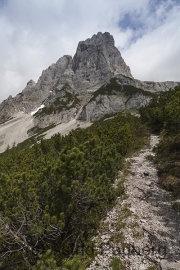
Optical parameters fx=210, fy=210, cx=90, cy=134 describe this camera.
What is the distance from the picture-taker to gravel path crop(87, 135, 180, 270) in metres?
9.90

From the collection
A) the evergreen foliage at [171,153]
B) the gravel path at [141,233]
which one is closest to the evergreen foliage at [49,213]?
the gravel path at [141,233]

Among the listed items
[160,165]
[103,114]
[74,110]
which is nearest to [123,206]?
[160,165]

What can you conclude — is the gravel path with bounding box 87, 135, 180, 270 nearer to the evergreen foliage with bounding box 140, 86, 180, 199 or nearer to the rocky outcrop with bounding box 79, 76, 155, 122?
the evergreen foliage with bounding box 140, 86, 180, 199

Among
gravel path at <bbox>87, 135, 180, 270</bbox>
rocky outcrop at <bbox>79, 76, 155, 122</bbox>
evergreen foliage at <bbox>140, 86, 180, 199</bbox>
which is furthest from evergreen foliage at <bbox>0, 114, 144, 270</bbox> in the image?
rocky outcrop at <bbox>79, 76, 155, 122</bbox>

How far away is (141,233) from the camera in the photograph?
11516 millimetres

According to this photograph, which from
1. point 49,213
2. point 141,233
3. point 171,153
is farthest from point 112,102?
point 49,213

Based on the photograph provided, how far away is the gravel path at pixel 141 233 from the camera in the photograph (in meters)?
9.90

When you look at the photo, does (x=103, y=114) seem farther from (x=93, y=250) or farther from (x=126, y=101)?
(x=93, y=250)

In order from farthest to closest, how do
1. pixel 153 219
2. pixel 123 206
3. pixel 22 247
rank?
pixel 123 206 < pixel 153 219 < pixel 22 247

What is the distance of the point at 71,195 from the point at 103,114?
14983 cm

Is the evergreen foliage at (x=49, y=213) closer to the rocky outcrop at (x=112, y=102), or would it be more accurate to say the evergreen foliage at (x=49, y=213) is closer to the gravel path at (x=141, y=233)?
the gravel path at (x=141, y=233)

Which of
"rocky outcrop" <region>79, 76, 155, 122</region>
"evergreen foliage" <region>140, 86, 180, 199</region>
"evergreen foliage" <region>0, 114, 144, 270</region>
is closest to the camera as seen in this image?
"evergreen foliage" <region>0, 114, 144, 270</region>

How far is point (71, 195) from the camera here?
1035 cm

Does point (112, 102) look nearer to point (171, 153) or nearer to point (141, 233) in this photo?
point (171, 153)
